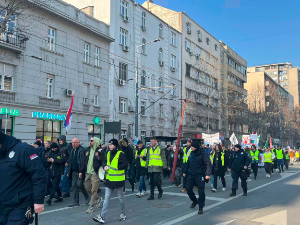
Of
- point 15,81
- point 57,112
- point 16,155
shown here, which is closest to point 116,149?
point 16,155

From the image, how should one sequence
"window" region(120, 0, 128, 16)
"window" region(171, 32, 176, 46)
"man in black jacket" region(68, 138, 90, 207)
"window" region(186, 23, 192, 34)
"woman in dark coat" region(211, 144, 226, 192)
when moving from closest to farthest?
"man in black jacket" region(68, 138, 90, 207) → "woman in dark coat" region(211, 144, 226, 192) → "window" region(120, 0, 128, 16) → "window" region(171, 32, 176, 46) → "window" region(186, 23, 192, 34)

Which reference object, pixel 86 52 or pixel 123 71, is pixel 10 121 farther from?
pixel 123 71

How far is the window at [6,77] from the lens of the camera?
19.0 m

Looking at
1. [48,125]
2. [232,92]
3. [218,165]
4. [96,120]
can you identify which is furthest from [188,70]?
[218,165]

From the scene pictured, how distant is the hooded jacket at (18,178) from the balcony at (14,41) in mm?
16470

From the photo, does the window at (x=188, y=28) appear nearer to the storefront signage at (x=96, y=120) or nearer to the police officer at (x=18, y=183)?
the storefront signage at (x=96, y=120)

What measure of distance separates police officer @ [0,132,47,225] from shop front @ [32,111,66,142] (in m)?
17.5

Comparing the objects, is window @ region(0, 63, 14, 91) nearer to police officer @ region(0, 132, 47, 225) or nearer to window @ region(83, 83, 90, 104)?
window @ region(83, 83, 90, 104)

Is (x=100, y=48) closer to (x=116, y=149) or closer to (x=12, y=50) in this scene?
(x=12, y=50)

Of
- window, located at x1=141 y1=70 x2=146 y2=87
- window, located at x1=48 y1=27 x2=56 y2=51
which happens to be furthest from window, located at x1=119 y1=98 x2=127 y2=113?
window, located at x1=48 y1=27 x2=56 y2=51

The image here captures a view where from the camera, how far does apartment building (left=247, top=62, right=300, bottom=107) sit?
117 meters

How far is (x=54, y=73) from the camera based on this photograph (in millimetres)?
22469

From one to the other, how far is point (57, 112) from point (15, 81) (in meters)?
3.82

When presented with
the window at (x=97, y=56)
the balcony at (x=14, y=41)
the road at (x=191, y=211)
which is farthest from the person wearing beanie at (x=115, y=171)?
the window at (x=97, y=56)
